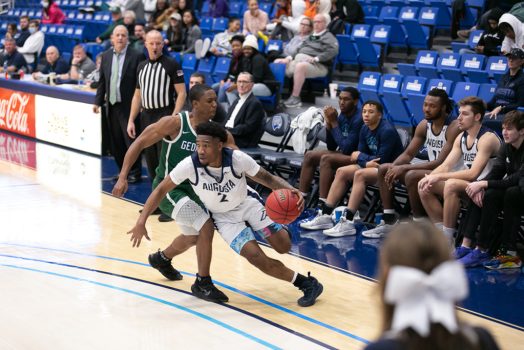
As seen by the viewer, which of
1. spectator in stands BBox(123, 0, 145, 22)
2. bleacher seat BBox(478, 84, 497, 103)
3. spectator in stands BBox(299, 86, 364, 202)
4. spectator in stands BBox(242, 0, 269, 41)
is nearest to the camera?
spectator in stands BBox(299, 86, 364, 202)

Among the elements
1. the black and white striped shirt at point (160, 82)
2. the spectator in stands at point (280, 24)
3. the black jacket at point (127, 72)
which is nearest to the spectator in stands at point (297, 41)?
the spectator in stands at point (280, 24)

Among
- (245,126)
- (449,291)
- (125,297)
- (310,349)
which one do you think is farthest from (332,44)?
(449,291)

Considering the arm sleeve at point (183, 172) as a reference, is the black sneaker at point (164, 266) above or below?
below

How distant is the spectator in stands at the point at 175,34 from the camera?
1443 centimetres

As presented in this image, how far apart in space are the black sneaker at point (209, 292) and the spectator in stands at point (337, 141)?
111 inches

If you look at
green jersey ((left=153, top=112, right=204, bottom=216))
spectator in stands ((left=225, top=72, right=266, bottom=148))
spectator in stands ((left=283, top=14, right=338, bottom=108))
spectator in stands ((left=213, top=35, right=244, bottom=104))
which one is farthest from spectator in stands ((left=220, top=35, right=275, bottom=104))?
green jersey ((left=153, top=112, right=204, bottom=216))

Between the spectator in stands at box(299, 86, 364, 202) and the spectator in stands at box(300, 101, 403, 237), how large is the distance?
143 millimetres

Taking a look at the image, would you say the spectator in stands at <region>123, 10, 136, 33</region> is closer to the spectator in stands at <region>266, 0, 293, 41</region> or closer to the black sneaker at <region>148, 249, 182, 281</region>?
the spectator in stands at <region>266, 0, 293, 41</region>

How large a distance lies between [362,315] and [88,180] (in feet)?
19.1

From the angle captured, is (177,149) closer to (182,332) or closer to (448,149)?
(182,332)

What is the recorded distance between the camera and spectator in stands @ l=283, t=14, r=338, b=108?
11.6 m

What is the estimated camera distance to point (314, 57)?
38.2 feet

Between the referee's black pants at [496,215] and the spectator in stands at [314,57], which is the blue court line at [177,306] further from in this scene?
the spectator in stands at [314,57]

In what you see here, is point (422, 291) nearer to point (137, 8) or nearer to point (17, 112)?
point (17, 112)
